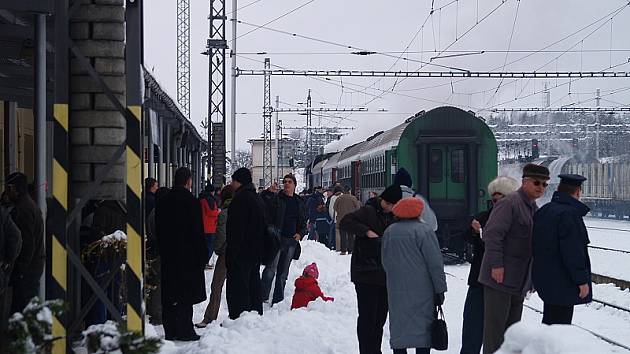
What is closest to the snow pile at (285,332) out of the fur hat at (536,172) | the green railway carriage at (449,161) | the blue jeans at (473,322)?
the blue jeans at (473,322)

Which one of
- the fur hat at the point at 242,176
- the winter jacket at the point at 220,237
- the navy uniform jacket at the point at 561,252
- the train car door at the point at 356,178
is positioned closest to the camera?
the navy uniform jacket at the point at 561,252

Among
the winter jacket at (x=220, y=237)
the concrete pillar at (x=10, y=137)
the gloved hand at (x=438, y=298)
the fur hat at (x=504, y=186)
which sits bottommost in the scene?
the gloved hand at (x=438, y=298)

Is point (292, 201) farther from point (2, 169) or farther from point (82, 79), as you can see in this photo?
point (82, 79)

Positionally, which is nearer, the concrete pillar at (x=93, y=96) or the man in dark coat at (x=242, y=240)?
the concrete pillar at (x=93, y=96)

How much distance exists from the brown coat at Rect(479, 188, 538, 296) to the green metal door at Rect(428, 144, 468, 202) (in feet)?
44.3

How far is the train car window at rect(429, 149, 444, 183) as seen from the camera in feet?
69.1

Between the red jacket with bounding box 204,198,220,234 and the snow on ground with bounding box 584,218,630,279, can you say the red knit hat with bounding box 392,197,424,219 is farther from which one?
the snow on ground with bounding box 584,218,630,279

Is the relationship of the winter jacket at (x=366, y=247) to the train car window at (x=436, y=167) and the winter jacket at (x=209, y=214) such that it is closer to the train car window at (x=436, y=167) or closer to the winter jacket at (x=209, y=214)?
the winter jacket at (x=209, y=214)

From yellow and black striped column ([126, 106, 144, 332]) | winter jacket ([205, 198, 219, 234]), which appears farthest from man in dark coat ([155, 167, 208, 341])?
winter jacket ([205, 198, 219, 234])

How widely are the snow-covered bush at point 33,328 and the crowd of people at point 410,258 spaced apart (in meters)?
4.13

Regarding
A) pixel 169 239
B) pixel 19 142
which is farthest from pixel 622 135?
pixel 169 239

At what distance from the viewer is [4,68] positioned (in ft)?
36.6

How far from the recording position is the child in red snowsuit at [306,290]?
11125 mm

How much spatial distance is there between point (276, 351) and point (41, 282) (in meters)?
2.22
